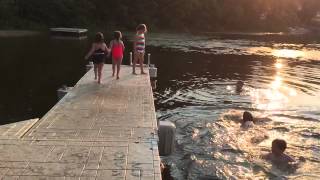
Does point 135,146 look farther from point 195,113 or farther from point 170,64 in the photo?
point 170,64

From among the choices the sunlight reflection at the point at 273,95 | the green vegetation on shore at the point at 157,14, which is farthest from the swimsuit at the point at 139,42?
the green vegetation on shore at the point at 157,14

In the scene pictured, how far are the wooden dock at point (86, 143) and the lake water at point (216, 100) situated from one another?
221cm

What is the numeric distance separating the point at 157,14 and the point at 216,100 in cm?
5894

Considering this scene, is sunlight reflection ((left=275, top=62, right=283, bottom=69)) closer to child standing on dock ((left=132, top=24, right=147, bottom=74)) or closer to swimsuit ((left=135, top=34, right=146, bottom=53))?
child standing on dock ((left=132, top=24, right=147, bottom=74))

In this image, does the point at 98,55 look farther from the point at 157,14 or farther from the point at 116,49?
the point at 157,14

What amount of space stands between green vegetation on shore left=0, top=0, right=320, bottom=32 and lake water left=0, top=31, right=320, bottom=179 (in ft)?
83.1

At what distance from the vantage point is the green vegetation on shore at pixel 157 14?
65.4 metres

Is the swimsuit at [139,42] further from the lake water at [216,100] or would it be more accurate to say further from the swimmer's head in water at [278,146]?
the swimmer's head in water at [278,146]

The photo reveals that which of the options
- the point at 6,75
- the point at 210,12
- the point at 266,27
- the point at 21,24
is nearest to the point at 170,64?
the point at 6,75

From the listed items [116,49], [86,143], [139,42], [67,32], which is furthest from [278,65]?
[67,32]

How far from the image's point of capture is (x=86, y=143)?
28.5 ft

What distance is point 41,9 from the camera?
65438 mm

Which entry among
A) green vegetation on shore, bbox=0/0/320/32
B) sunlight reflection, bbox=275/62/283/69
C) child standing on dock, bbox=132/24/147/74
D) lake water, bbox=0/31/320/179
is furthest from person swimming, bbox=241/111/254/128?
green vegetation on shore, bbox=0/0/320/32

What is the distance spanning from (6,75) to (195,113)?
13643 millimetres
